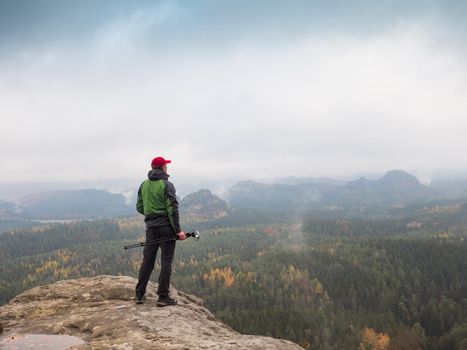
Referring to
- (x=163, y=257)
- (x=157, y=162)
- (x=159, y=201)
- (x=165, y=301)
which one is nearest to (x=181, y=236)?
(x=163, y=257)

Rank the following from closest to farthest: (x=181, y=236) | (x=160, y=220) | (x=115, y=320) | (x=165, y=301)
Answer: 1. (x=115, y=320)
2. (x=181, y=236)
3. (x=160, y=220)
4. (x=165, y=301)

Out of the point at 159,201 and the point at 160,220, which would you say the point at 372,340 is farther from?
the point at 159,201

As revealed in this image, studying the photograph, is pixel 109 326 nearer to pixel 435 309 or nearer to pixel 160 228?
pixel 160 228

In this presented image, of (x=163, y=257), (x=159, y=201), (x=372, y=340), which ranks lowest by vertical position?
(x=372, y=340)

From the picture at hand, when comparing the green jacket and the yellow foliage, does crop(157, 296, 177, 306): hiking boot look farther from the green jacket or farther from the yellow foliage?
the yellow foliage

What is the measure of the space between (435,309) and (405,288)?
4224 cm

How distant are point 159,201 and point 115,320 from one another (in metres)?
4.86

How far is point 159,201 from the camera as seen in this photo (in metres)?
15.4

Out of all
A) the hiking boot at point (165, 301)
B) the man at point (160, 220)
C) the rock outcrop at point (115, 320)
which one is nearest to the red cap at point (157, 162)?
the man at point (160, 220)

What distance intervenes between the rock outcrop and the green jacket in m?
3.55

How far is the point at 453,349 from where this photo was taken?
380 feet

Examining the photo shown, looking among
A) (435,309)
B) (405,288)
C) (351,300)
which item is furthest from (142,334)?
(405,288)

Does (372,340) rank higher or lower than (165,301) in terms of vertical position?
lower

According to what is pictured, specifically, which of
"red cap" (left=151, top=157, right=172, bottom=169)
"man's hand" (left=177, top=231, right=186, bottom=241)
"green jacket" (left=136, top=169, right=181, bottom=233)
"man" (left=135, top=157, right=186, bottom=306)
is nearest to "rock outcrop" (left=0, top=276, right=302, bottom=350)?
"man" (left=135, top=157, right=186, bottom=306)
